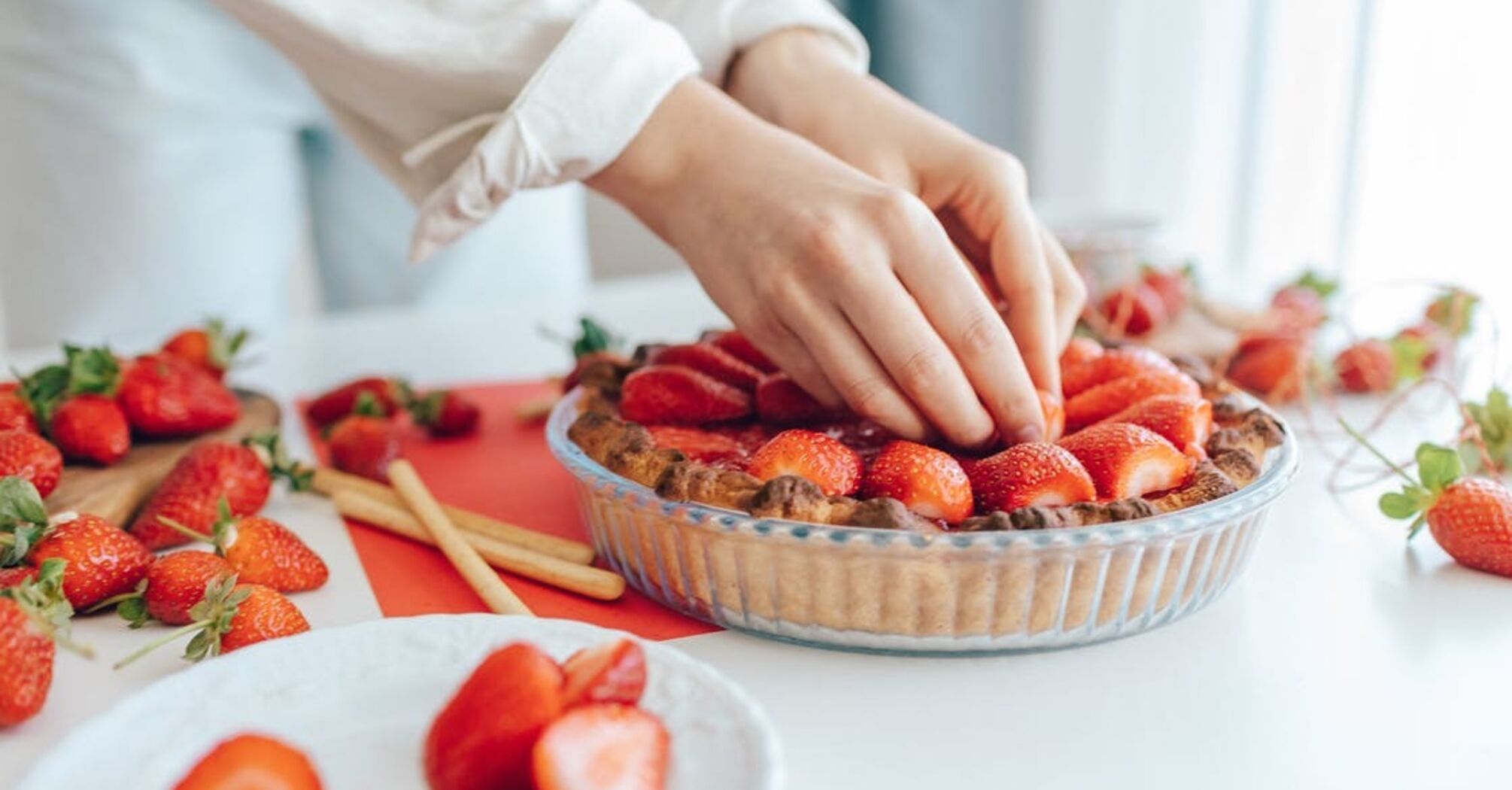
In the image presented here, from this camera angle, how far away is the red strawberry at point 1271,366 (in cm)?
135

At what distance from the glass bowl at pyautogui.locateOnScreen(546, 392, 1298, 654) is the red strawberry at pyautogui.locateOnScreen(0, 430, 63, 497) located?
0.44 metres

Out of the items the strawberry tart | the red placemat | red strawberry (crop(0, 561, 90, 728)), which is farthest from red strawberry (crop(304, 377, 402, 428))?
red strawberry (crop(0, 561, 90, 728))

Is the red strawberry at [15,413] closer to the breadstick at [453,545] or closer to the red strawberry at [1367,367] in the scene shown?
the breadstick at [453,545]

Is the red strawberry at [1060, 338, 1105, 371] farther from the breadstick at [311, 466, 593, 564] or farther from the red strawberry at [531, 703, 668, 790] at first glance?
the red strawberry at [531, 703, 668, 790]

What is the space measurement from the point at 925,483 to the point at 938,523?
0.03 m

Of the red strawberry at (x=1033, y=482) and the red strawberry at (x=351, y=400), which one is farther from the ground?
the red strawberry at (x=1033, y=482)

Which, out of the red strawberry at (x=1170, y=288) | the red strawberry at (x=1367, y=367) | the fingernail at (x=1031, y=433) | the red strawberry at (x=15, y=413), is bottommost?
the red strawberry at (x=1367, y=367)

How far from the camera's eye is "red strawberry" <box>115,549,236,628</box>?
0.85m

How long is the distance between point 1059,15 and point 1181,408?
2229 millimetres

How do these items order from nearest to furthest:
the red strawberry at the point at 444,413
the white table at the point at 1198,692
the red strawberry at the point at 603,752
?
1. the red strawberry at the point at 603,752
2. the white table at the point at 1198,692
3. the red strawberry at the point at 444,413

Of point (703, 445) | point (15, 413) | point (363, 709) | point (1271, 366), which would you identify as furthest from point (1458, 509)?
point (15, 413)

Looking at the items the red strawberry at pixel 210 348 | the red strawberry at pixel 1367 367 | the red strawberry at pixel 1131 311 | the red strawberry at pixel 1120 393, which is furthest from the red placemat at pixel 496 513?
the red strawberry at pixel 1367 367

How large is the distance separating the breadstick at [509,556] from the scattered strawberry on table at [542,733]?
0.28 m

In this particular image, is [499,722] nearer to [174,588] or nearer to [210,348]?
[174,588]
